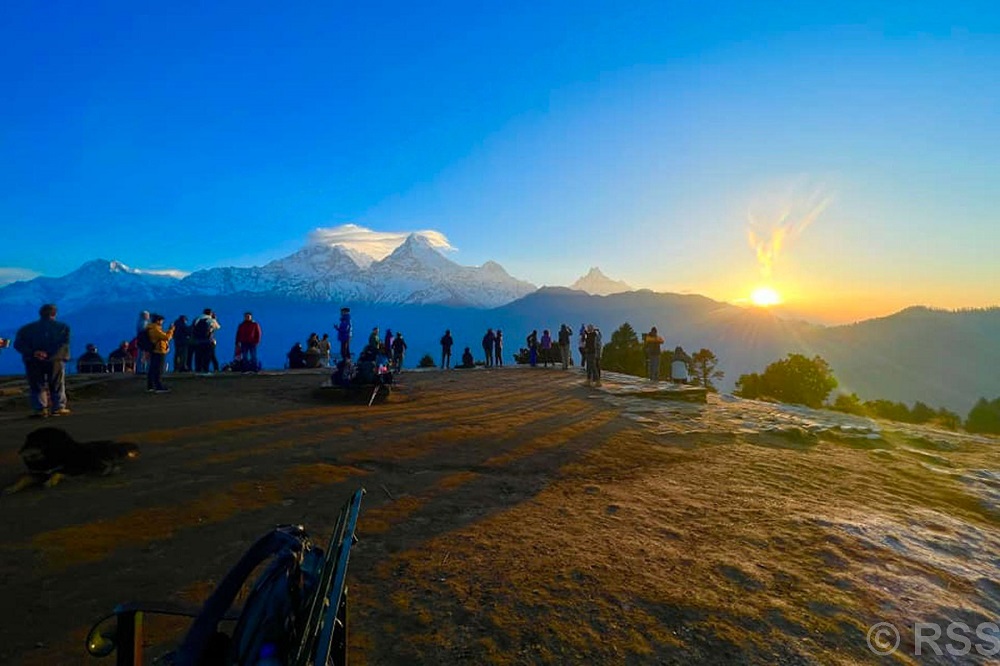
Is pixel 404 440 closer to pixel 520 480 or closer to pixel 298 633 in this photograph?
pixel 520 480

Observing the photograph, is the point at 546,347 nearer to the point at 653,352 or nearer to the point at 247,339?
the point at 653,352

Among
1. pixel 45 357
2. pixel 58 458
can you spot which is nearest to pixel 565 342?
pixel 45 357

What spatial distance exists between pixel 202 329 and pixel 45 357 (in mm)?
7526

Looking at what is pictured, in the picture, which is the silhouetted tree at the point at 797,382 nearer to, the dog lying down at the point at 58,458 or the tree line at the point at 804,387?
Answer: the tree line at the point at 804,387

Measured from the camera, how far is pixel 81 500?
4598 millimetres

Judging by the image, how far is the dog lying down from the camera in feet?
16.4

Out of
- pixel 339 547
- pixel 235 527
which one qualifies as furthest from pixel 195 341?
pixel 339 547

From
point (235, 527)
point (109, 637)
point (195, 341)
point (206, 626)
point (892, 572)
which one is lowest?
point (892, 572)

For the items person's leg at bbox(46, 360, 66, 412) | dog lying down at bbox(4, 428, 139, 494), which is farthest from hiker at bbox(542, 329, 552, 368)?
dog lying down at bbox(4, 428, 139, 494)

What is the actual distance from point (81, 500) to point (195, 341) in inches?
506

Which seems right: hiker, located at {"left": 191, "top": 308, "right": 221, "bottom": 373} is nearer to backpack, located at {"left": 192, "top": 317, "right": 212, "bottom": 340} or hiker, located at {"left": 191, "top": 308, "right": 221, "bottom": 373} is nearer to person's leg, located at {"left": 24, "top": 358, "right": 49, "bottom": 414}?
backpack, located at {"left": 192, "top": 317, "right": 212, "bottom": 340}

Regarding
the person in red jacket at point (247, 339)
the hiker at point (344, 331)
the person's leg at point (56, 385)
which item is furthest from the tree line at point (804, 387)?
the person's leg at point (56, 385)

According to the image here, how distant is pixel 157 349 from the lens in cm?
1108

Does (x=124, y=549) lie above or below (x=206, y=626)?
below
